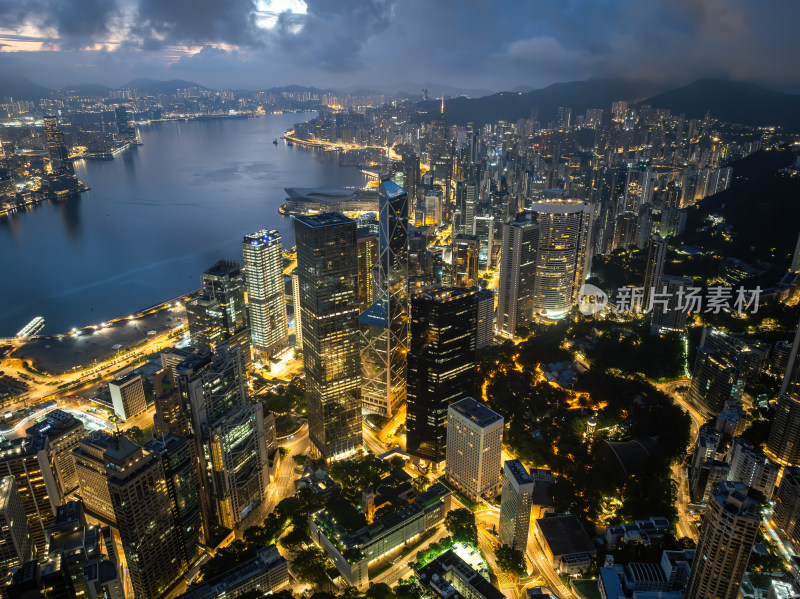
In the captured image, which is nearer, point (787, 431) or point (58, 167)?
A: point (787, 431)

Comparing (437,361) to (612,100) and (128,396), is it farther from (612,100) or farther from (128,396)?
(612,100)

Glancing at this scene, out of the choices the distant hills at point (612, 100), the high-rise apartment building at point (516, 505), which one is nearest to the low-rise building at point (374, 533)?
the high-rise apartment building at point (516, 505)

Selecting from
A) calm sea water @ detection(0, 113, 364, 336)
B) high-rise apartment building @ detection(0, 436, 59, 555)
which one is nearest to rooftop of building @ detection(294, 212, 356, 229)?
high-rise apartment building @ detection(0, 436, 59, 555)

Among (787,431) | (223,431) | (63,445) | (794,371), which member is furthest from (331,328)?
(794,371)

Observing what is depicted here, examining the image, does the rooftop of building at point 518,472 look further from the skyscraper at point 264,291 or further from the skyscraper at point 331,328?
the skyscraper at point 264,291

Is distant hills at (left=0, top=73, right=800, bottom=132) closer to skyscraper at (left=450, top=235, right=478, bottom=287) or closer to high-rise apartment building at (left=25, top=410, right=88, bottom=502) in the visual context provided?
skyscraper at (left=450, top=235, right=478, bottom=287)

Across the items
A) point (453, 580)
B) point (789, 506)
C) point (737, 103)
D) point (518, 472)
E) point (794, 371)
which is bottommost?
point (453, 580)
